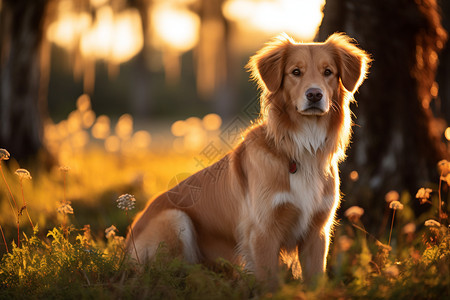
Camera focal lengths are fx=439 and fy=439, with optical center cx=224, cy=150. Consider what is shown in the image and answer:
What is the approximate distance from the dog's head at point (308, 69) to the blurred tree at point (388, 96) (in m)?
1.18

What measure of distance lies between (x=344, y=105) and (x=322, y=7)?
5.36 feet

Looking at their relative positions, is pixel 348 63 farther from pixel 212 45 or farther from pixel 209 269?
pixel 212 45

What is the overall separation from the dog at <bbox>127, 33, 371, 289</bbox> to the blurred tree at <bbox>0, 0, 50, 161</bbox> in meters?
4.47

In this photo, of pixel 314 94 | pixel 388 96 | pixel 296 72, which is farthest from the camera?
pixel 388 96

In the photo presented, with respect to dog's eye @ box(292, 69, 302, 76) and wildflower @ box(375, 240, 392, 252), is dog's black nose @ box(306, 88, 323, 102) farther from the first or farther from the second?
wildflower @ box(375, 240, 392, 252)

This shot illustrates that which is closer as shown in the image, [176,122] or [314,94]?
[314,94]

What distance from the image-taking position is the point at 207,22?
51.4ft

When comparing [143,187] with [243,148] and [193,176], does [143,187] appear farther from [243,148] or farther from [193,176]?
[243,148]

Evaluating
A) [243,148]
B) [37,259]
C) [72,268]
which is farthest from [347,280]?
[37,259]

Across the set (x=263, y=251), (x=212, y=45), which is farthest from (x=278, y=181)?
(x=212, y=45)

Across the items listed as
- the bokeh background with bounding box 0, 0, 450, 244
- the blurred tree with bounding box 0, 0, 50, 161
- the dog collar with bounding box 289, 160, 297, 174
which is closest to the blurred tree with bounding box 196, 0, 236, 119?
the bokeh background with bounding box 0, 0, 450, 244

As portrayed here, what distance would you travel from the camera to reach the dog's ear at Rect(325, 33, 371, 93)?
3414 millimetres

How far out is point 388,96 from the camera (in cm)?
466

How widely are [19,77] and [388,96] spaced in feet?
18.9
